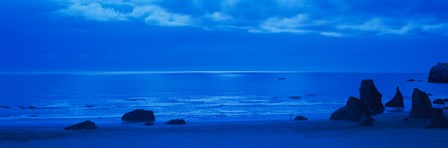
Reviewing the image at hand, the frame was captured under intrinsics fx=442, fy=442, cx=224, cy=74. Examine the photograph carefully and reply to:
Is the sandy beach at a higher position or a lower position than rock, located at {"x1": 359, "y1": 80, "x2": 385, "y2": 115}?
lower

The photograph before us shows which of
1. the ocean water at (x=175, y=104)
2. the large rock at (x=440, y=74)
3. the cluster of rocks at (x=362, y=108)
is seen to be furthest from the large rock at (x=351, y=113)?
the large rock at (x=440, y=74)

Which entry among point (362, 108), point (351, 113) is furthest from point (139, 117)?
point (362, 108)

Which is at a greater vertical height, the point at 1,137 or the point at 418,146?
the point at 1,137

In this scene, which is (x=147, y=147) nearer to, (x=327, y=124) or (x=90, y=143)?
(x=90, y=143)

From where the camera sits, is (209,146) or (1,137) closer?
(209,146)

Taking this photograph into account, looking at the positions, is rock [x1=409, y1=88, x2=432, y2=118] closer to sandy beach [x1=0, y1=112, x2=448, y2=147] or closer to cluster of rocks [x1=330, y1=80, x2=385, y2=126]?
cluster of rocks [x1=330, y1=80, x2=385, y2=126]

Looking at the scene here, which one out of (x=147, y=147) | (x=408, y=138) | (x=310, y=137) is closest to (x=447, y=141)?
(x=408, y=138)

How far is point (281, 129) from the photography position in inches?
1022

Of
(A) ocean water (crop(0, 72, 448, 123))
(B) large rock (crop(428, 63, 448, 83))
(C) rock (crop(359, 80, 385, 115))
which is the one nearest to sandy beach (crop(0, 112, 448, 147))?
(A) ocean water (crop(0, 72, 448, 123))

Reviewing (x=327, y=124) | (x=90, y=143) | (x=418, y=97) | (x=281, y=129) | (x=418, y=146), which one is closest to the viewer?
(x=418, y=146)

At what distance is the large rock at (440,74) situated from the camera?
159375 mm

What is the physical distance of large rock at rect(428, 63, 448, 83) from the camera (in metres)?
159

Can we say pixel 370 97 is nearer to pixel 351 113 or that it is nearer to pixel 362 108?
pixel 362 108

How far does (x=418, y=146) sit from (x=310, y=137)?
5.13 m
